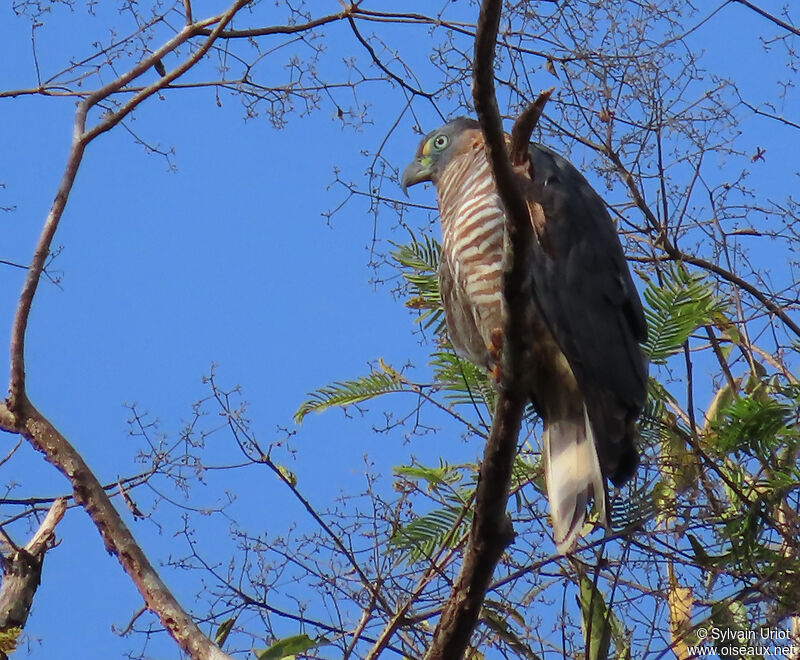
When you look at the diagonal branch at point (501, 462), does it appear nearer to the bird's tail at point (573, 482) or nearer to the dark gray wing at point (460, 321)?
the bird's tail at point (573, 482)

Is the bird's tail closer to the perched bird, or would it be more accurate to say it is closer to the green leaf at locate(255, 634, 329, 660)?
the perched bird

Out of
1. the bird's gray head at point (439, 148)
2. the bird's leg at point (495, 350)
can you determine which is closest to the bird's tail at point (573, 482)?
the bird's leg at point (495, 350)

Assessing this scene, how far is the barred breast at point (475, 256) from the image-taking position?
13.4ft

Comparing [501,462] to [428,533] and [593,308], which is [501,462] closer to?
[593,308]

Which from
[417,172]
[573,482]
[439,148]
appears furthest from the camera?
[417,172]

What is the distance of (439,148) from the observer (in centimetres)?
491

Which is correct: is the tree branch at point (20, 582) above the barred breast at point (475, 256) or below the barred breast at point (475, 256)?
below

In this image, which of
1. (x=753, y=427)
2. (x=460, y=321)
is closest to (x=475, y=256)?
(x=460, y=321)

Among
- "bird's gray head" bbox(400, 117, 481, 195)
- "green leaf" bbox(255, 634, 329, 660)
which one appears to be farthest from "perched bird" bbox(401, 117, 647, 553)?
"green leaf" bbox(255, 634, 329, 660)

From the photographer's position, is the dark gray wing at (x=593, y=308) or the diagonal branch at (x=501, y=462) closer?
the diagonal branch at (x=501, y=462)

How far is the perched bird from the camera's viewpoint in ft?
12.4

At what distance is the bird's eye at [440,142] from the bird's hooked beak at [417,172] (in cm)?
7

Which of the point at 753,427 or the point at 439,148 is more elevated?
the point at 439,148

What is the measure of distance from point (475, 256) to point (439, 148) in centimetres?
95
